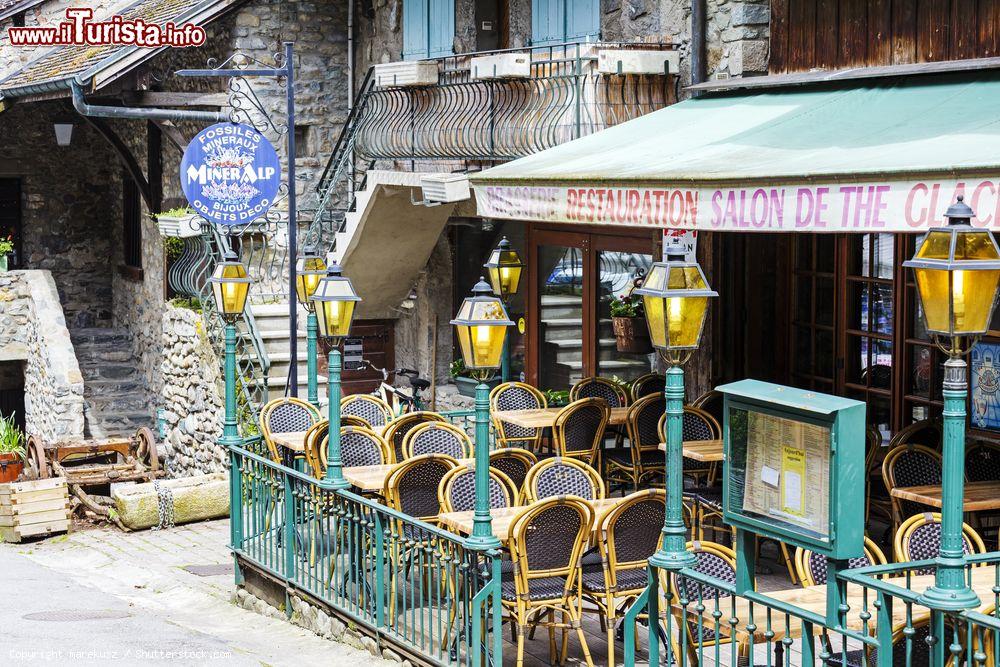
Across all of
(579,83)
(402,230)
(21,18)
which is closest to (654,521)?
(579,83)

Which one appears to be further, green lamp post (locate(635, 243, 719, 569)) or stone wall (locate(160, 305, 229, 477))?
stone wall (locate(160, 305, 229, 477))

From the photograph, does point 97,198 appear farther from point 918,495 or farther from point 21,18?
point 918,495

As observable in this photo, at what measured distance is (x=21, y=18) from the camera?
20.7 metres

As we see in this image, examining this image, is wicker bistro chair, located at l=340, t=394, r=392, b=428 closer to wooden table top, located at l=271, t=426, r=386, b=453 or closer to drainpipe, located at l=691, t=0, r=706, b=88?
wooden table top, located at l=271, t=426, r=386, b=453

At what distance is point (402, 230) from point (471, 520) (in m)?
8.02

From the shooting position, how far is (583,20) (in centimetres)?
1262

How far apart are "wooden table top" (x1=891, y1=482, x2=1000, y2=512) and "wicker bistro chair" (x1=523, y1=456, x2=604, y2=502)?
167 cm

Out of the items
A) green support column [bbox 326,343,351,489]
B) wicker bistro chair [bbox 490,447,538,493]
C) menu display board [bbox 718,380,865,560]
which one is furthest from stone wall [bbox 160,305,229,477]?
menu display board [bbox 718,380,865,560]

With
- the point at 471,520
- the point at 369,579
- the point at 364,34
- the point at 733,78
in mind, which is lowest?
the point at 369,579

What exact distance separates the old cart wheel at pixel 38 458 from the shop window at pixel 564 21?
22.2 ft

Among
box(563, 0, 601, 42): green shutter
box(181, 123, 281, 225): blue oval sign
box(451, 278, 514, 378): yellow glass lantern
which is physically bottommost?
box(451, 278, 514, 378): yellow glass lantern

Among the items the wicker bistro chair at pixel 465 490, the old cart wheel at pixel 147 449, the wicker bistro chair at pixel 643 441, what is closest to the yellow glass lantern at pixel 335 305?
the wicker bistro chair at pixel 465 490

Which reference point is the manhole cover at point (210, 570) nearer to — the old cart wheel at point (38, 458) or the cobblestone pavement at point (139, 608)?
the cobblestone pavement at point (139, 608)

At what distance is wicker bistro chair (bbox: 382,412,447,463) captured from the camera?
976 centimetres
